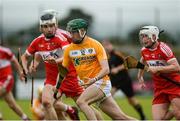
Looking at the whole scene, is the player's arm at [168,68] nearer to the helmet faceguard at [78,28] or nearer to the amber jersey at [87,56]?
the amber jersey at [87,56]

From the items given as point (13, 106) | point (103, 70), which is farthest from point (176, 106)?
point (13, 106)

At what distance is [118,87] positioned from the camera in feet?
68.6

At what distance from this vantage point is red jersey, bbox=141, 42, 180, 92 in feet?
42.4

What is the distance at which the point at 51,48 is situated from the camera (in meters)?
14.4

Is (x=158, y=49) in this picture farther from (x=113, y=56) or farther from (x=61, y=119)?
(x=113, y=56)

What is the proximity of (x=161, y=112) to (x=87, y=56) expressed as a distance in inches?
74.8

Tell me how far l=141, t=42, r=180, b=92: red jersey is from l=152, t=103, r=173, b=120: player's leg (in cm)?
35

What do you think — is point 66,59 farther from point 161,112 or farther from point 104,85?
point 161,112

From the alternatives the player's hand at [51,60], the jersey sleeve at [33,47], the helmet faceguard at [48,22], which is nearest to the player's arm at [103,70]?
the player's hand at [51,60]

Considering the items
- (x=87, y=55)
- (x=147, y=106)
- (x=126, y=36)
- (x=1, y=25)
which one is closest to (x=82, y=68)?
(x=87, y=55)

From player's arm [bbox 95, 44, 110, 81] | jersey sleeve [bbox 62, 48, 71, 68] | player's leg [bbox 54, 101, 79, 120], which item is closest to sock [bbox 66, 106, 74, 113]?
player's leg [bbox 54, 101, 79, 120]

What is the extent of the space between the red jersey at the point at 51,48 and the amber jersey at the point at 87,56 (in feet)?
4.20

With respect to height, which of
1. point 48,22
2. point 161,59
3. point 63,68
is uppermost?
point 48,22

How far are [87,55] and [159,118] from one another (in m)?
Answer: 1.94
